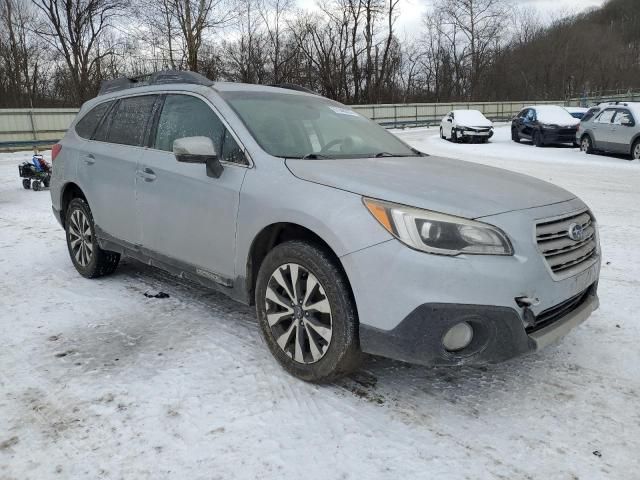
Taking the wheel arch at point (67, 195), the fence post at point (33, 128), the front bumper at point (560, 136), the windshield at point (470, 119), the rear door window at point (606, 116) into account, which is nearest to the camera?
the wheel arch at point (67, 195)

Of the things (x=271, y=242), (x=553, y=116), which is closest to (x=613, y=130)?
(x=553, y=116)

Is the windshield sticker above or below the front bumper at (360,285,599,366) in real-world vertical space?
above

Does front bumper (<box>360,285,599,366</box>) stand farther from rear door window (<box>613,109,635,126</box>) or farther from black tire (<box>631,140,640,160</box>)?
rear door window (<box>613,109,635,126</box>)

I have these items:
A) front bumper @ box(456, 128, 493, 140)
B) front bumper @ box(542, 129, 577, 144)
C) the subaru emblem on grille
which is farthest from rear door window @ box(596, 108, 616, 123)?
the subaru emblem on grille

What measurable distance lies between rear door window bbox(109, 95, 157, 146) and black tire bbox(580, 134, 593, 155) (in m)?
15.4

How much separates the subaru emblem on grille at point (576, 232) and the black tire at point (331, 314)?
1.20 m

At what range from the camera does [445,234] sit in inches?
95.1

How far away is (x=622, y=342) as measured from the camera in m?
3.37

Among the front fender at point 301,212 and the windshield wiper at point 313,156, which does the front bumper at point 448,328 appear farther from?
the windshield wiper at point 313,156

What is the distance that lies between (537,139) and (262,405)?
61.7 ft

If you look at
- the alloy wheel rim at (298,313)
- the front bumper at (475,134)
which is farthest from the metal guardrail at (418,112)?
the alloy wheel rim at (298,313)

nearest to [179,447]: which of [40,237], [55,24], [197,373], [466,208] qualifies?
[197,373]

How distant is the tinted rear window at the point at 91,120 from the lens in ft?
15.7

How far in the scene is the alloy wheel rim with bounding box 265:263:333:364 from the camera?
108 inches
